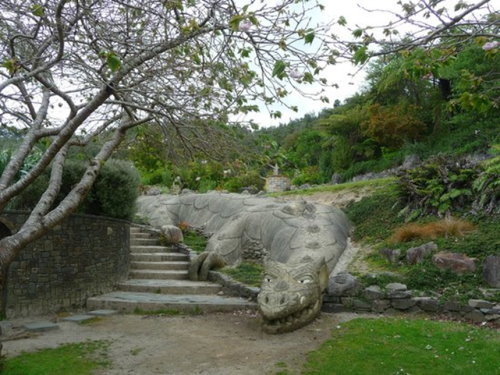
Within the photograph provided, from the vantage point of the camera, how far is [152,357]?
6141 millimetres

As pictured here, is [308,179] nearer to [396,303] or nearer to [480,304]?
[396,303]

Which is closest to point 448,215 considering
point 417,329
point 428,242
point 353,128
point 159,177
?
point 428,242

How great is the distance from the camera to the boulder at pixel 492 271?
307 inches

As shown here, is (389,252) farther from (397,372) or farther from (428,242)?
(397,372)

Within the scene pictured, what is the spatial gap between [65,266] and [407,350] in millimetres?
5748

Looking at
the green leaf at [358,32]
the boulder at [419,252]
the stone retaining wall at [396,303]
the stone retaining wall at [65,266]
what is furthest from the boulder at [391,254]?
the green leaf at [358,32]

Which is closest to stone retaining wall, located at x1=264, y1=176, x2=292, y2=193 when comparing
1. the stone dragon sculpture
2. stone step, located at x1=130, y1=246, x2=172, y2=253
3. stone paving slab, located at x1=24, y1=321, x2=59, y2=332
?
the stone dragon sculpture

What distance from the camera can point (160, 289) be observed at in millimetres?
9922

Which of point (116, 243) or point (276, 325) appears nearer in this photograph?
point (276, 325)

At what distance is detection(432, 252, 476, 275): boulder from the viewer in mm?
8266

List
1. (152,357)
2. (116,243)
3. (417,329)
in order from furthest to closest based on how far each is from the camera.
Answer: (116,243)
(417,329)
(152,357)

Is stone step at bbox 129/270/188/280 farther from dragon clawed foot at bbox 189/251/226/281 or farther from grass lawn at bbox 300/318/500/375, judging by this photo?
grass lawn at bbox 300/318/500/375

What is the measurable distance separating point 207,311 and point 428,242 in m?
4.34

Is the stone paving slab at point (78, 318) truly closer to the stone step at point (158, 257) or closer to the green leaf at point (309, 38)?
the stone step at point (158, 257)
